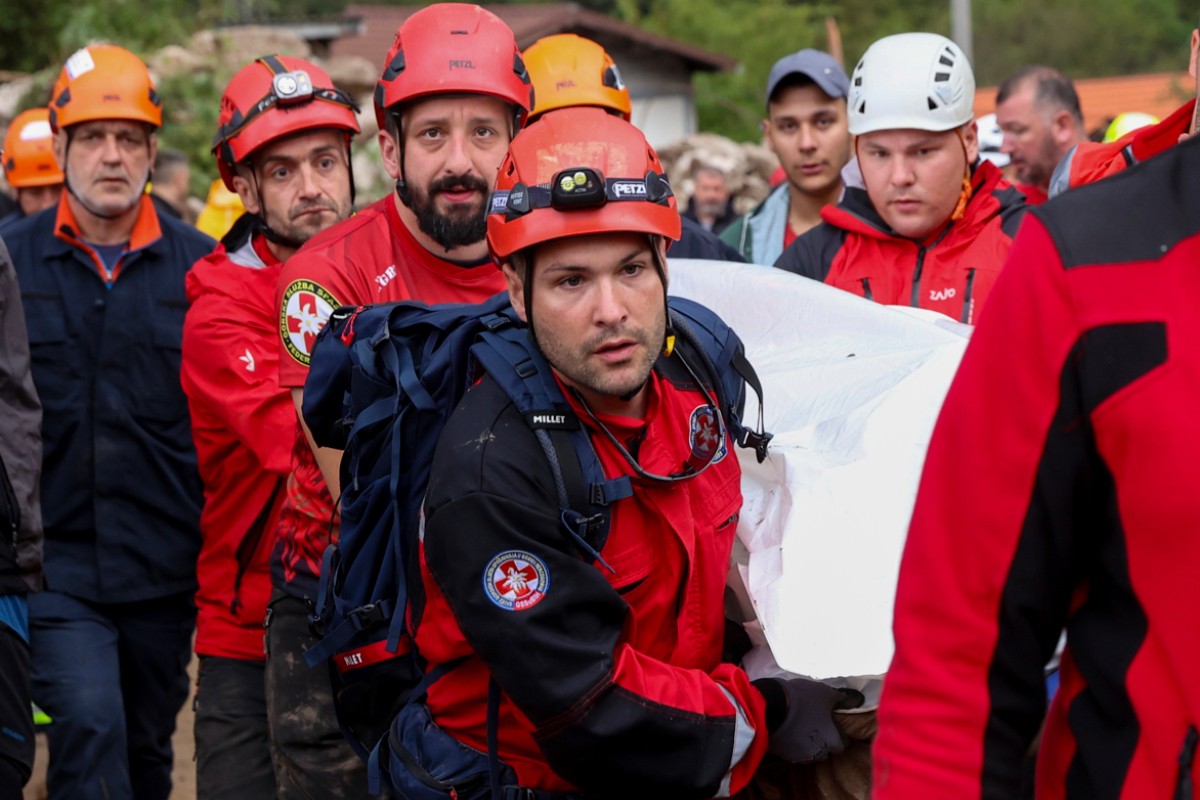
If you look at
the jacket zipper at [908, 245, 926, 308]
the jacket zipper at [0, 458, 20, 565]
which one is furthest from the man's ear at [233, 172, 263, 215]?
the jacket zipper at [908, 245, 926, 308]

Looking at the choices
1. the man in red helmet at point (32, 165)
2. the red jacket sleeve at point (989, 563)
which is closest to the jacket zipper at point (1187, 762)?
the red jacket sleeve at point (989, 563)

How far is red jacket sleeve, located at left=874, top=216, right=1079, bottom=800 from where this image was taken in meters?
1.85

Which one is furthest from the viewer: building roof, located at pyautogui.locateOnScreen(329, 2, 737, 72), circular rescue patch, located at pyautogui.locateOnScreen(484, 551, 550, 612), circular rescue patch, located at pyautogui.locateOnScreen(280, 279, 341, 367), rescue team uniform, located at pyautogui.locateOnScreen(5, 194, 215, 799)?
building roof, located at pyautogui.locateOnScreen(329, 2, 737, 72)

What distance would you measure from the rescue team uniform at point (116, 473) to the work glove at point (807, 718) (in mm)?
3296

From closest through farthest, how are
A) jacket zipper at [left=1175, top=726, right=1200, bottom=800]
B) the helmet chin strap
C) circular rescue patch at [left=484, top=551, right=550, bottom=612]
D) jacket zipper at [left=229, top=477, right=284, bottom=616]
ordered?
jacket zipper at [left=1175, top=726, right=1200, bottom=800]
circular rescue patch at [left=484, top=551, right=550, bottom=612]
the helmet chin strap
jacket zipper at [left=229, top=477, right=284, bottom=616]

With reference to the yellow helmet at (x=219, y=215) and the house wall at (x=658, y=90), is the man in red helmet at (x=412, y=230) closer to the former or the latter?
the yellow helmet at (x=219, y=215)

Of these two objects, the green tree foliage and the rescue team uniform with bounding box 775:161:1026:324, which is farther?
the green tree foliage

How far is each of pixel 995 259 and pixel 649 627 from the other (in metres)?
2.12

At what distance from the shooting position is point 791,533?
127 inches

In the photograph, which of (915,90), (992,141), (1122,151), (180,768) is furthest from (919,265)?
(180,768)

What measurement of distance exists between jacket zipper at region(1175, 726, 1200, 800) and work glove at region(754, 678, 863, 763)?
1.47 m

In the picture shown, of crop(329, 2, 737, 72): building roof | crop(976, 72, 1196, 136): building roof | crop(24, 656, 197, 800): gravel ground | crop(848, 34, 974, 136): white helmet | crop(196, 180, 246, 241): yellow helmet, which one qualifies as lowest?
crop(24, 656, 197, 800): gravel ground

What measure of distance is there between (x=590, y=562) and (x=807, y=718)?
2.01 feet

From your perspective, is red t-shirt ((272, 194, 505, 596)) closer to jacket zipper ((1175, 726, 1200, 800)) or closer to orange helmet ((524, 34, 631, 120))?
orange helmet ((524, 34, 631, 120))
